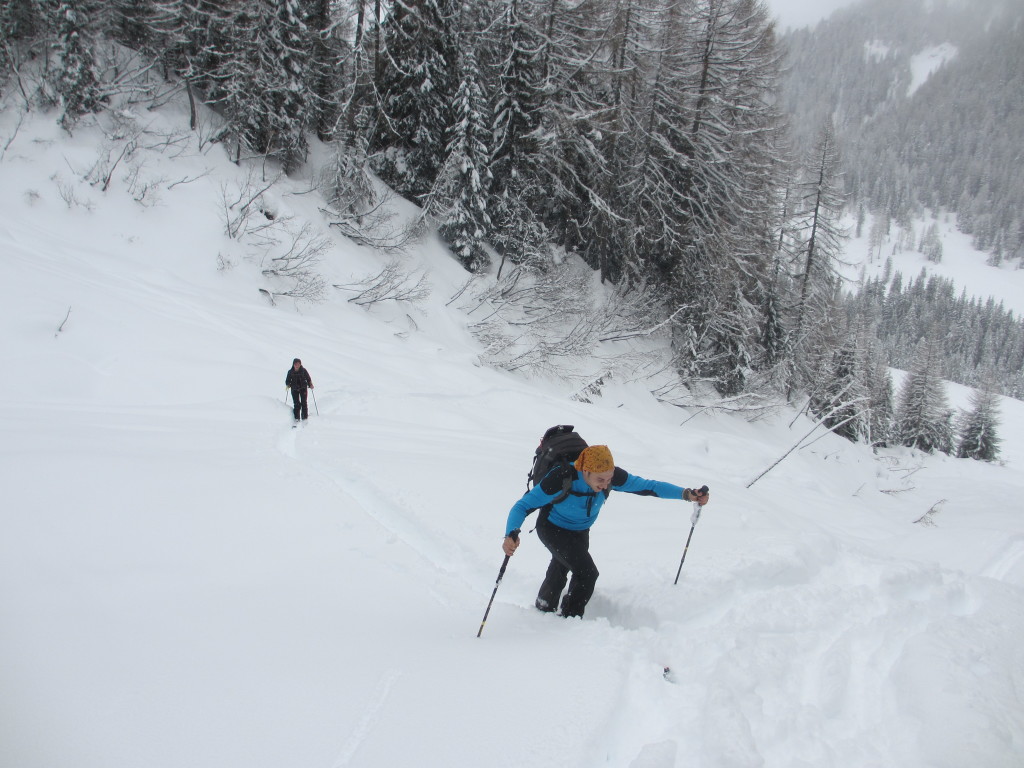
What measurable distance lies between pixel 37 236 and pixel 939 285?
158831 mm

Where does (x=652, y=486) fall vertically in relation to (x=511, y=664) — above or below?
above

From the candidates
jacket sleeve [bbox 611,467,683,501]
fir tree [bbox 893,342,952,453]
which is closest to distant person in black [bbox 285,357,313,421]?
jacket sleeve [bbox 611,467,683,501]

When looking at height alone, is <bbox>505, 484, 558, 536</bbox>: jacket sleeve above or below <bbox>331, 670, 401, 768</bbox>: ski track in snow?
above

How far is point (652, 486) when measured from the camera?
4.29 m

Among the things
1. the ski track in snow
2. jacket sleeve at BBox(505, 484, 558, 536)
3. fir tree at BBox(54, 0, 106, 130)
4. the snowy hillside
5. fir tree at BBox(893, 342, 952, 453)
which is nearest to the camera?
the ski track in snow

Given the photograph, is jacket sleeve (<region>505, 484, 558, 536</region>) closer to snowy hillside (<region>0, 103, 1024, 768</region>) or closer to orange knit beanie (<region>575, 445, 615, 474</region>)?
orange knit beanie (<region>575, 445, 615, 474</region>)

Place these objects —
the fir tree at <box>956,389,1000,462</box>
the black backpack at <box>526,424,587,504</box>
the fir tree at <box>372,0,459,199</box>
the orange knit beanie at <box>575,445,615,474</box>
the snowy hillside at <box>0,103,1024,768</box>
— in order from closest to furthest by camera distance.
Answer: the snowy hillside at <box>0,103,1024,768</box> < the orange knit beanie at <box>575,445,615,474</box> < the black backpack at <box>526,424,587,504</box> < the fir tree at <box>372,0,459,199</box> < the fir tree at <box>956,389,1000,462</box>

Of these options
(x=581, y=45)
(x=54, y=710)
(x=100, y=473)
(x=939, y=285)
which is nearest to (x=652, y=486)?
(x=54, y=710)

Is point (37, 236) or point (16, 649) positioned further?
point (37, 236)

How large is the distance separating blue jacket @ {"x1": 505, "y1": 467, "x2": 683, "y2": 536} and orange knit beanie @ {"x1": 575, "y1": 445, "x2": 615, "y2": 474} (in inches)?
7.0

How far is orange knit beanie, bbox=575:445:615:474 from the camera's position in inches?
150

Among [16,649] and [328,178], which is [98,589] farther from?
[328,178]

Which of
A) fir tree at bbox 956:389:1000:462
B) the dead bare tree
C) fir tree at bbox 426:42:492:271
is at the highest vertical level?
fir tree at bbox 426:42:492:271

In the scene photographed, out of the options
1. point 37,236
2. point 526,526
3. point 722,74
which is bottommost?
point 526,526
